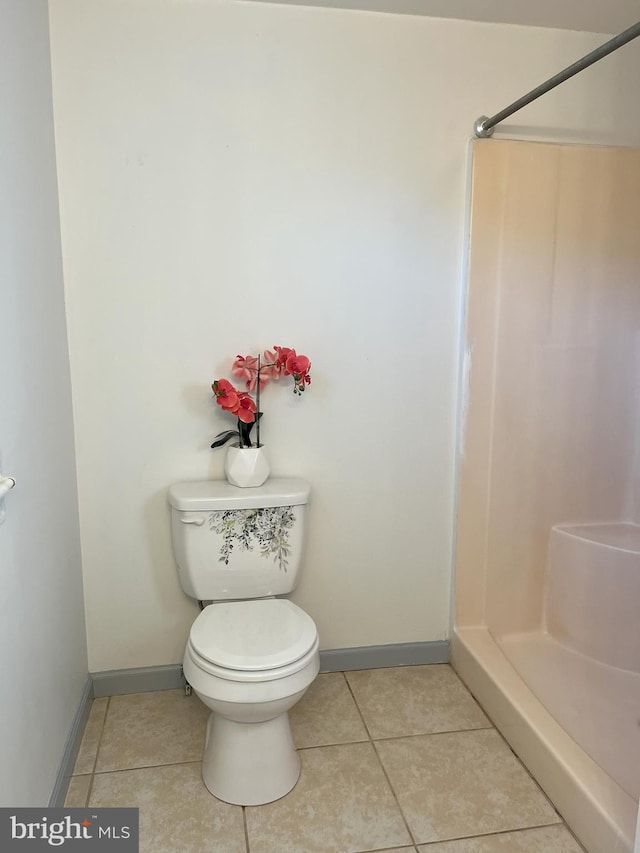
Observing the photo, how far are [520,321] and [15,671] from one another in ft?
5.72

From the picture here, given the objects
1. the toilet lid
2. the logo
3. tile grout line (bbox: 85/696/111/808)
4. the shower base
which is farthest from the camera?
tile grout line (bbox: 85/696/111/808)

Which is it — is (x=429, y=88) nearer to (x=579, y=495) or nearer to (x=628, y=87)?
(x=628, y=87)

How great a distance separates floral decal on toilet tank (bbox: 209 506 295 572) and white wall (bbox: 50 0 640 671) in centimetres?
20

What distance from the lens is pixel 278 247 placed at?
197cm

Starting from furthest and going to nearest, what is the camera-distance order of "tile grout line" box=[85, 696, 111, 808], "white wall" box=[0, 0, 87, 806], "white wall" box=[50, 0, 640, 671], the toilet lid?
"white wall" box=[50, 0, 640, 671]
"tile grout line" box=[85, 696, 111, 808]
the toilet lid
"white wall" box=[0, 0, 87, 806]

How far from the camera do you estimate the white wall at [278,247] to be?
6.05 ft

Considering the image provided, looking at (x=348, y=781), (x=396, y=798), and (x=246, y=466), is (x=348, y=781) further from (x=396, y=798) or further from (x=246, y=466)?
(x=246, y=466)

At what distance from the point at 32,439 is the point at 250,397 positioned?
0.69 metres

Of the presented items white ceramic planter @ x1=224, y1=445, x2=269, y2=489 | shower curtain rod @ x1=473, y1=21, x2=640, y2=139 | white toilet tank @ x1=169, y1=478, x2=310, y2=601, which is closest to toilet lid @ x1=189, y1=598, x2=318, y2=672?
white toilet tank @ x1=169, y1=478, x2=310, y2=601

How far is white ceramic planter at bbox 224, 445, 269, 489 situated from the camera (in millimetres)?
1942

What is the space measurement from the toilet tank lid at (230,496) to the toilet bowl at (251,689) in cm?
31

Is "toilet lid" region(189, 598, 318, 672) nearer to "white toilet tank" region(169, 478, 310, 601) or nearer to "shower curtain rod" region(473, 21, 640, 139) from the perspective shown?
"white toilet tank" region(169, 478, 310, 601)

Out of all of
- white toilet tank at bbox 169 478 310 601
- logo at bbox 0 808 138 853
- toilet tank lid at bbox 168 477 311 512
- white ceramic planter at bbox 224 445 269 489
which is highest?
white ceramic planter at bbox 224 445 269 489

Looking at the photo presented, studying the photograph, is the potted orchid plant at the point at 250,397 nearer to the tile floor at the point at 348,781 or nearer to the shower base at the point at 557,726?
the tile floor at the point at 348,781
